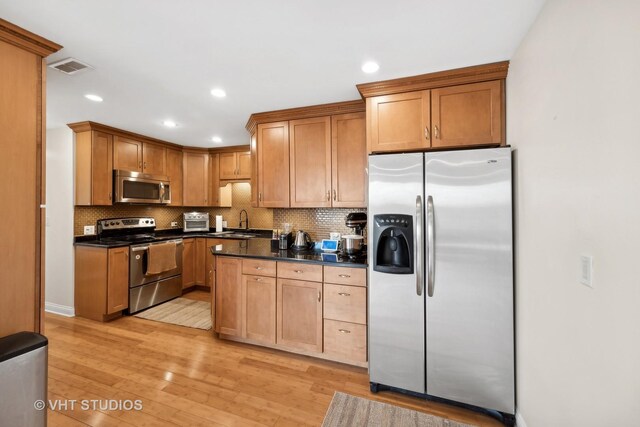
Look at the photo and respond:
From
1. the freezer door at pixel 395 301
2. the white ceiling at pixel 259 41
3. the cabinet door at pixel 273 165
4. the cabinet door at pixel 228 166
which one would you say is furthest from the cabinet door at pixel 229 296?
the cabinet door at pixel 228 166

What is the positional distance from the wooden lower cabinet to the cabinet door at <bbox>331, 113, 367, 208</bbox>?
2861 mm

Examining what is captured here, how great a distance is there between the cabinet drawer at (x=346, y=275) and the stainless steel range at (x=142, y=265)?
277 centimetres

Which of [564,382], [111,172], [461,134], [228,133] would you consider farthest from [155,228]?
[564,382]

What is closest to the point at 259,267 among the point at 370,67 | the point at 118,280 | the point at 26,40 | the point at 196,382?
the point at 196,382

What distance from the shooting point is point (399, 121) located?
225 centimetres

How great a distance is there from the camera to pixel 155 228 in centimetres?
472

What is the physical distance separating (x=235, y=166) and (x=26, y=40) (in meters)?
3.19

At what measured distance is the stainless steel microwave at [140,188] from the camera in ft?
12.4

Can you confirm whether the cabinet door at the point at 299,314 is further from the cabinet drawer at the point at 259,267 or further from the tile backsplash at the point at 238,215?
the tile backsplash at the point at 238,215

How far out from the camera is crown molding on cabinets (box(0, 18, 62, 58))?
157 cm

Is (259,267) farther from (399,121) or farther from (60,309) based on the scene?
(60,309)

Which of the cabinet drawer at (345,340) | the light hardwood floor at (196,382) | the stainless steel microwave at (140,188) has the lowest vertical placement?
the light hardwood floor at (196,382)

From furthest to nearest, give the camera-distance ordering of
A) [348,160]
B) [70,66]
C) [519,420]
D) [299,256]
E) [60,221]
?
1. [60,221]
2. [348,160]
3. [299,256]
4. [70,66]
5. [519,420]

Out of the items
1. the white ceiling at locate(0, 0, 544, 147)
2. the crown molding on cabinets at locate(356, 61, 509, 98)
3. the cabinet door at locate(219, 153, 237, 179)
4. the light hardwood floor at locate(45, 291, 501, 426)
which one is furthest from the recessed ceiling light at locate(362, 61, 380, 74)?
the cabinet door at locate(219, 153, 237, 179)
